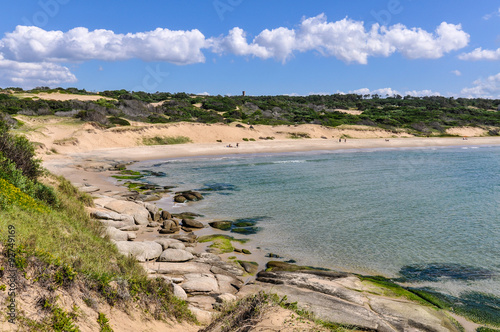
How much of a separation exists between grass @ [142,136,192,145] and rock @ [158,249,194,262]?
42766 mm

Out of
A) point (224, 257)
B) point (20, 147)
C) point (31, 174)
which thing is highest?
point (20, 147)

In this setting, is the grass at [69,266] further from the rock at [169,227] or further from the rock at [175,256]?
the rock at [169,227]

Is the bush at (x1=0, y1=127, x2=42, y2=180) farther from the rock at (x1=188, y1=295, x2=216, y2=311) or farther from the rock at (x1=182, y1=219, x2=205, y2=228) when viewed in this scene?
the rock at (x1=188, y1=295, x2=216, y2=311)

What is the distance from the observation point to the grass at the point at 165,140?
5422 cm

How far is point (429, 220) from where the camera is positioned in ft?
64.1

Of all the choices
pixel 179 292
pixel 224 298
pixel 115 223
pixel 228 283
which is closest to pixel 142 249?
pixel 228 283

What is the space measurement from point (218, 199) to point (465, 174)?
25820mm

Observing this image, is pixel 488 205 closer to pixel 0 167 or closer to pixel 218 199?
pixel 218 199

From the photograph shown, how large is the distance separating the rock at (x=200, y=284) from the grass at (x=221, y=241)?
3658mm

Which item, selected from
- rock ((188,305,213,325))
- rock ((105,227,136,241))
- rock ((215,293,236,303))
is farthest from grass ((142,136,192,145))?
rock ((188,305,213,325))

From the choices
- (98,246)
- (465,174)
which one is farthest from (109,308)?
(465,174)

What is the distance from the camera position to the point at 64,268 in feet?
21.7

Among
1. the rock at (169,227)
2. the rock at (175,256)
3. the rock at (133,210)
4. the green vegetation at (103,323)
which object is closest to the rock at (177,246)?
the rock at (175,256)

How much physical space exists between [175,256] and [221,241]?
3.36 m
